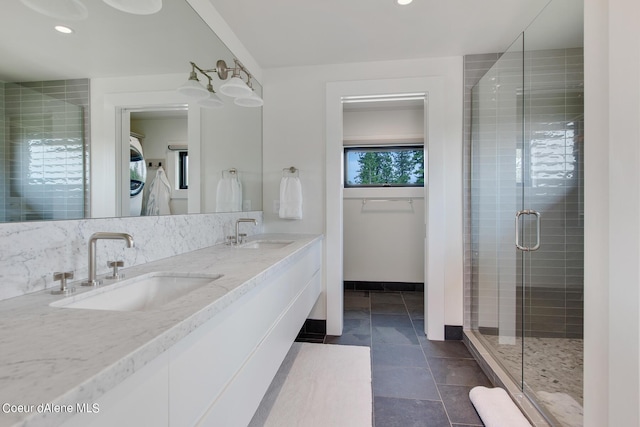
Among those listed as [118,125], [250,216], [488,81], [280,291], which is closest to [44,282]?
[118,125]

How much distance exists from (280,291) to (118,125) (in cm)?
98

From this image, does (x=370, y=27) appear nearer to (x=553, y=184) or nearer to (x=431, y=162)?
(x=431, y=162)

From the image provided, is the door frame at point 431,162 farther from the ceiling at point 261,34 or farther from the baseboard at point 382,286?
the baseboard at point 382,286

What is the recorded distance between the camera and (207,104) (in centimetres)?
171

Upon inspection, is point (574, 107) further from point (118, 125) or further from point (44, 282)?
point (44, 282)

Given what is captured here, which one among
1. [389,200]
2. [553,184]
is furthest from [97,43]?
[389,200]

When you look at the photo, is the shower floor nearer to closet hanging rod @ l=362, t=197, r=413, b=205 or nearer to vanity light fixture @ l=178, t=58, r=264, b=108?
closet hanging rod @ l=362, t=197, r=413, b=205

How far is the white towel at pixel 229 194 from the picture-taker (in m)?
1.93

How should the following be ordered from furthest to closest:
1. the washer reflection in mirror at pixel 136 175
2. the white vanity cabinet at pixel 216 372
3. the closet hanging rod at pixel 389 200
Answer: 1. the closet hanging rod at pixel 389 200
2. the washer reflection in mirror at pixel 136 175
3. the white vanity cabinet at pixel 216 372

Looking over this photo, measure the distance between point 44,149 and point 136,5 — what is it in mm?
675

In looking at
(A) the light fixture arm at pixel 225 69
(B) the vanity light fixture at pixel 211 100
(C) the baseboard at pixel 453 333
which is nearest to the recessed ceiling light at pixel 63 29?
(B) the vanity light fixture at pixel 211 100

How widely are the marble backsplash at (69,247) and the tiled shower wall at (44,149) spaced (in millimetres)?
42

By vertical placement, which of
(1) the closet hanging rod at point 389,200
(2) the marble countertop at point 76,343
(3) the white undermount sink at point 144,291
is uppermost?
(1) the closet hanging rod at point 389,200

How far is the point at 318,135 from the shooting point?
2.48 metres
